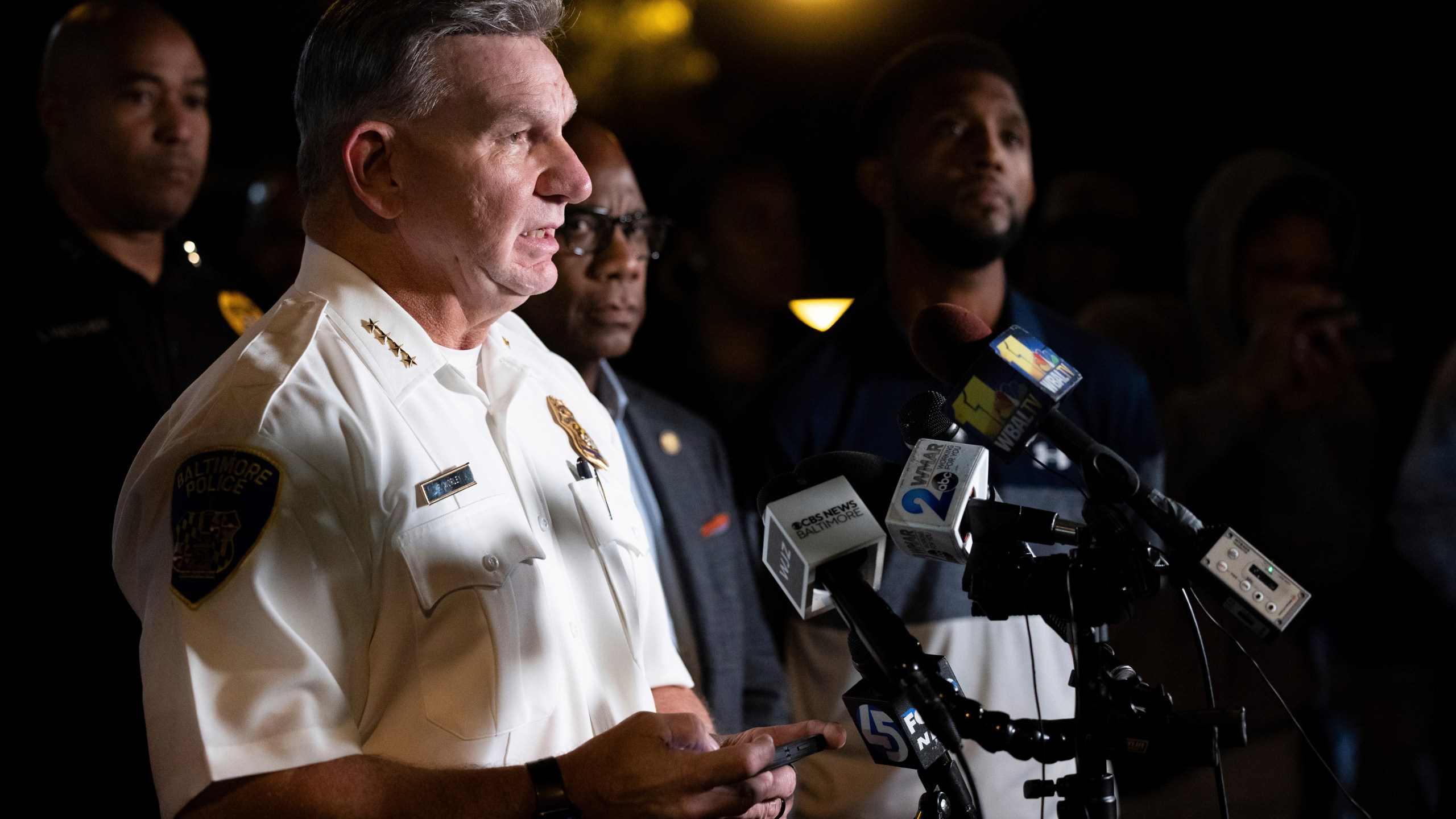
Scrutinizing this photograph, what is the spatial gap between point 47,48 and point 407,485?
1.80 metres

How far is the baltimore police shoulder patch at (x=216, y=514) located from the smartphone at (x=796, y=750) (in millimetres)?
594

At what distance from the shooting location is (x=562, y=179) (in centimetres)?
158

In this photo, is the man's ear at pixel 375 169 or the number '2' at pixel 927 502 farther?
the man's ear at pixel 375 169

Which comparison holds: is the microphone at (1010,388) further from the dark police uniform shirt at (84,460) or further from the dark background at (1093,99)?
the dark background at (1093,99)

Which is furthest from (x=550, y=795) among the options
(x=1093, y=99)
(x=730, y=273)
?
(x=1093, y=99)

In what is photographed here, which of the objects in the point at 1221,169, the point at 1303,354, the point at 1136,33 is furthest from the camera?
the point at 1136,33

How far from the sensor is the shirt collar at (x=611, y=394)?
8.14 feet

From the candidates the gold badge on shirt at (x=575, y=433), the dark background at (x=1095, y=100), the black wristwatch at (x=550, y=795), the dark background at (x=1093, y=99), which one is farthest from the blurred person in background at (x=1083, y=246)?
the black wristwatch at (x=550, y=795)

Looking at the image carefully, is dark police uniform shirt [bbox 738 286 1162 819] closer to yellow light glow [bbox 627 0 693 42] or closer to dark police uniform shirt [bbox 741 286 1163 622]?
dark police uniform shirt [bbox 741 286 1163 622]

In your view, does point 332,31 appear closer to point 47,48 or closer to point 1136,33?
point 47,48

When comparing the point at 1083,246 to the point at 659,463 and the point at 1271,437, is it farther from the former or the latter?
the point at 659,463

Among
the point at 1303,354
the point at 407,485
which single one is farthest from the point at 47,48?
the point at 1303,354

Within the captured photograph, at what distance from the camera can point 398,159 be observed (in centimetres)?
155

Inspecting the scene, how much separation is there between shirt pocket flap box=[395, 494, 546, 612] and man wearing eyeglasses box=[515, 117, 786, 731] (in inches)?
34.1
